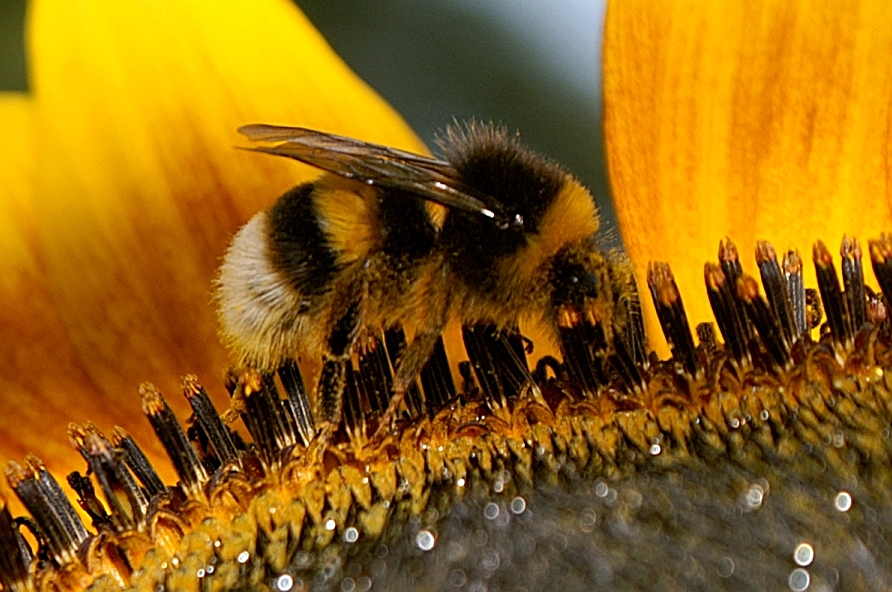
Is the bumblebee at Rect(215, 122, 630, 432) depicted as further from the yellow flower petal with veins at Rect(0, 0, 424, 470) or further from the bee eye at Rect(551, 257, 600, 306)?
the yellow flower petal with veins at Rect(0, 0, 424, 470)

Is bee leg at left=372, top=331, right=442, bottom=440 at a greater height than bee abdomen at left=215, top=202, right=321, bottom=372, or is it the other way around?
bee abdomen at left=215, top=202, right=321, bottom=372

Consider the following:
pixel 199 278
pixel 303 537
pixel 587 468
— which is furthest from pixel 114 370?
pixel 587 468

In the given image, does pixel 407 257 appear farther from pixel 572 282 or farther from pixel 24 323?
pixel 24 323

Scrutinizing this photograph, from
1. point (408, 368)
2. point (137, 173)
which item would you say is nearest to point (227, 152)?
point (137, 173)

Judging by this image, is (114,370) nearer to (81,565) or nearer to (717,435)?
(81,565)

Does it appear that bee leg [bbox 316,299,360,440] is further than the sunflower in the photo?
No

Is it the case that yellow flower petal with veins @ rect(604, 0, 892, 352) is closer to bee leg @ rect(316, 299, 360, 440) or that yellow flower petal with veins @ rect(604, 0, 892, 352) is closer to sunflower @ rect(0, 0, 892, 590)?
sunflower @ rect(0, 0, 892, 590)

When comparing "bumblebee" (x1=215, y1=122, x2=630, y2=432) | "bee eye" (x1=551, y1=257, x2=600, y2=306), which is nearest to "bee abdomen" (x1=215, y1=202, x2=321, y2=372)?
"bumblebee" (x1=215, y1=122, x2=630, y2=432)
